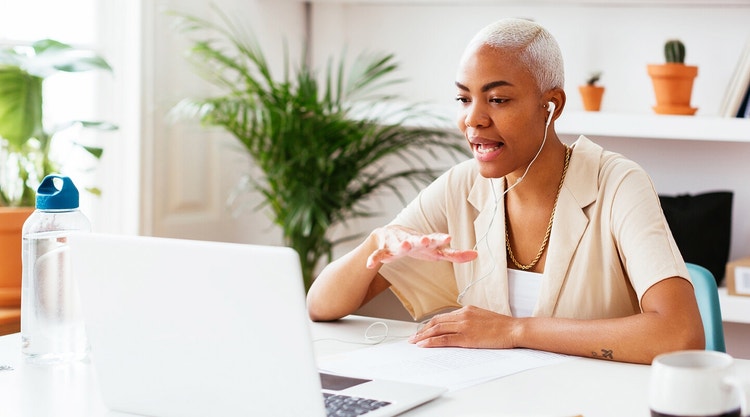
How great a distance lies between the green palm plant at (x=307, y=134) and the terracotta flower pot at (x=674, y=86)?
24.6 inches

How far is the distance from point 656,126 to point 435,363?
5.70 feet

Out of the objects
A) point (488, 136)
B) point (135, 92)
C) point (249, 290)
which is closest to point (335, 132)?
point (135, 92)

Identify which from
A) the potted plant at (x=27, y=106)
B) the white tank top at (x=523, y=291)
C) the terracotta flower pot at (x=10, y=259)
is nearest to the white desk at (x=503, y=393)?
the white tank top at (x=523, y=291)

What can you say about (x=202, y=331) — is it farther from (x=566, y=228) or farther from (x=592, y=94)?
(x=592, y=94)

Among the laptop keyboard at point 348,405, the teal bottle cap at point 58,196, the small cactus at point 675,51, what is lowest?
the laptop keyboard at point 348,405

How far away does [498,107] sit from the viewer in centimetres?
188

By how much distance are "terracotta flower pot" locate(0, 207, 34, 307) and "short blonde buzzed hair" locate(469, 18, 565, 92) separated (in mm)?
1076

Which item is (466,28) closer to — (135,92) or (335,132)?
(335,132)

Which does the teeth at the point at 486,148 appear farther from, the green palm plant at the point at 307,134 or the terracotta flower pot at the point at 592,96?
the terracotta flower pot at the point at 592,96

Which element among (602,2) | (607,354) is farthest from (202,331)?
(602,2)

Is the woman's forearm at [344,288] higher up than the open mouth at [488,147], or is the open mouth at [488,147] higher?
the open mouth at [488,147]

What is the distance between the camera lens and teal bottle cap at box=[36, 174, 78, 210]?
5.21 ft

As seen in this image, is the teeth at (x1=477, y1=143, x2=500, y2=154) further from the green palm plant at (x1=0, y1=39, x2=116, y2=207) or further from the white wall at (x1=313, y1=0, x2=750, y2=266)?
the white wall at (x1=313, y1=0, x2=750, y2=266)

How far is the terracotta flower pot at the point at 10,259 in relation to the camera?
2.18 m
